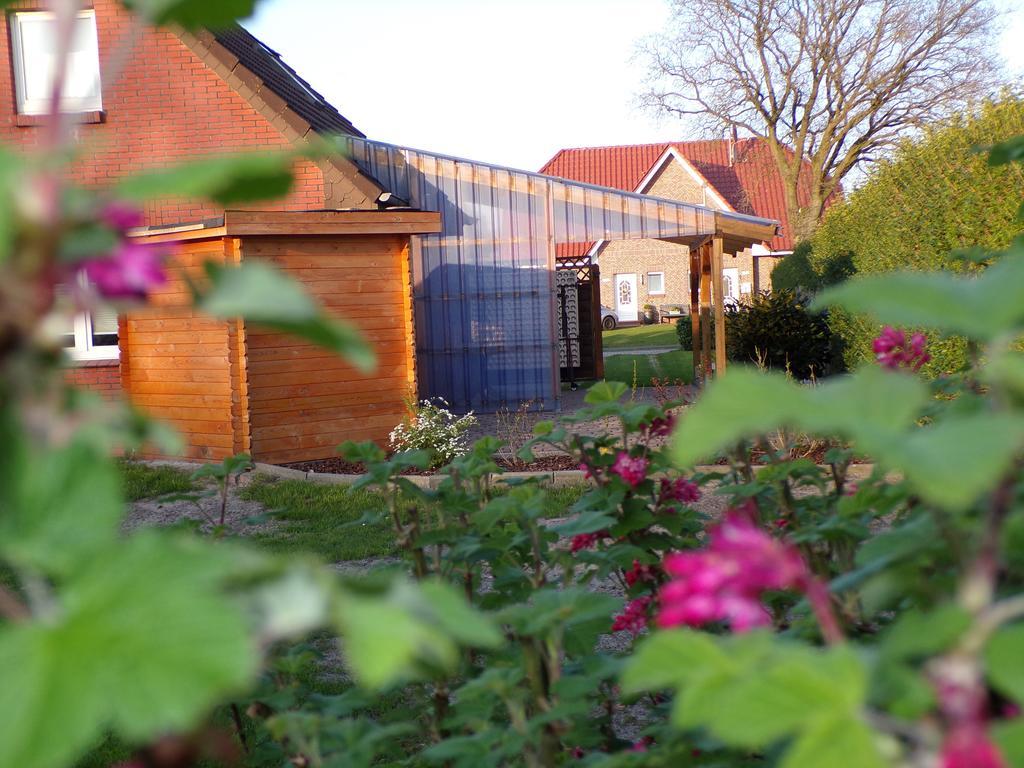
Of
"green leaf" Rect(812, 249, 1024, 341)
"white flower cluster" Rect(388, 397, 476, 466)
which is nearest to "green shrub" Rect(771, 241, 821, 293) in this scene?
Result: "white flower cluster" Rect(388, 397, 476, 466)

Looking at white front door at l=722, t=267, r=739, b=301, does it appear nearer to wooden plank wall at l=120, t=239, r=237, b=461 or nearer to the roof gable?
the roof gable

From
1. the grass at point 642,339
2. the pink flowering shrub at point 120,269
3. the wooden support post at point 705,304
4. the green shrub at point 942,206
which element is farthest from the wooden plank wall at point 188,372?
the grass at point 642,339

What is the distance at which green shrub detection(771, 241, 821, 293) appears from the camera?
2160cm

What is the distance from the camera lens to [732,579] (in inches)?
28.1

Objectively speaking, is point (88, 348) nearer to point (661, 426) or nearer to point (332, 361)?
point (332, 361)

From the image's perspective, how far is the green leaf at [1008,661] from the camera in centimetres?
65

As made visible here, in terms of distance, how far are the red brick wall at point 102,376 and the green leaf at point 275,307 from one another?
12335 mm

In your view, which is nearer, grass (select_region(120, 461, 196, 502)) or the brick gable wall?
grass (select_region(120, 461, 196, 502))

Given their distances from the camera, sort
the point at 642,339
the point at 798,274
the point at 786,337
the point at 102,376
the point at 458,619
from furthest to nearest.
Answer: the point at 642,339 → the point at 798,274 → the point at 786,337 → the point at 102,376 → the point at 458,619

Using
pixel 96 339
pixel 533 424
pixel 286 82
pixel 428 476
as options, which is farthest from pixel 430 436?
pixel 286 82

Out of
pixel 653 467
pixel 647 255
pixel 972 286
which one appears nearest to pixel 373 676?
pixel 972 286

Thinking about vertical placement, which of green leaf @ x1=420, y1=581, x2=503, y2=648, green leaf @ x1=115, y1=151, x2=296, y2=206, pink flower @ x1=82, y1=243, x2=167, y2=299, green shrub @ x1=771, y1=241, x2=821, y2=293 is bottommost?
green leaf @ x1=420, y1=581, x2=503, y2=648

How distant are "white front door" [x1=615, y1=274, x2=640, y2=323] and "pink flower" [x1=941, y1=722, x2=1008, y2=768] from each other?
1774 inches

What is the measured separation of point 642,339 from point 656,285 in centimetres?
1375
